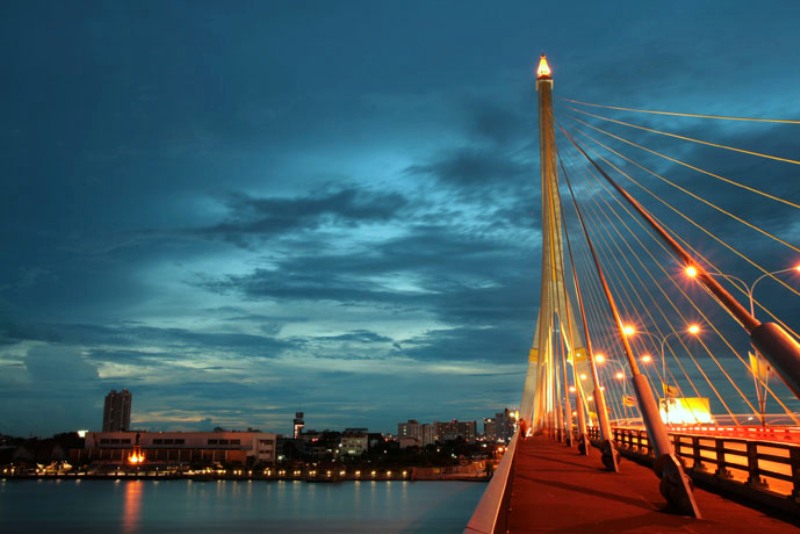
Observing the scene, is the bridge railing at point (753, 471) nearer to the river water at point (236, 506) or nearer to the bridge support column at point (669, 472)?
the bridge support column at point (669, 472)

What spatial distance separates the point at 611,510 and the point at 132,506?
297 feet

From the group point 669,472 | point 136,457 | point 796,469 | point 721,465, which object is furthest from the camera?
point 136,457

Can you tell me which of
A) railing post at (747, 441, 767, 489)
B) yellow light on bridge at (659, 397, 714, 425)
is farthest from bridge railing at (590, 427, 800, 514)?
yellow light on bridge at (659, 397, 714, 425)

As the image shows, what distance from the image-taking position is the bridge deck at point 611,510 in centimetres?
781

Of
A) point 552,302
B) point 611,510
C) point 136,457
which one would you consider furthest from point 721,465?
point 136,457

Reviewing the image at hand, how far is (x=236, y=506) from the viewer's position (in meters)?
85.7

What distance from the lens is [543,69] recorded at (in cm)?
4019

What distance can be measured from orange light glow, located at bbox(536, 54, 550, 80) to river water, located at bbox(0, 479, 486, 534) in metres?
42.1

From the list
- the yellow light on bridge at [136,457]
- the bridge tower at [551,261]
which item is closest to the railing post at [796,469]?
the bridge tower at [551,261]

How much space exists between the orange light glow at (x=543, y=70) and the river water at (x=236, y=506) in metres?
42.1

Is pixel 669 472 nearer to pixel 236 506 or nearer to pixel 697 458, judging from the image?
pixel 697 458

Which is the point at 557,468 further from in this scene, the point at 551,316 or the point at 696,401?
the point at 551,316

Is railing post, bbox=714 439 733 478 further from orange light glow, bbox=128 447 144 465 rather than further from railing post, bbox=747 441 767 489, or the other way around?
orange light glow, bbox=128 447 144 465

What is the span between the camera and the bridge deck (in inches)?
307
